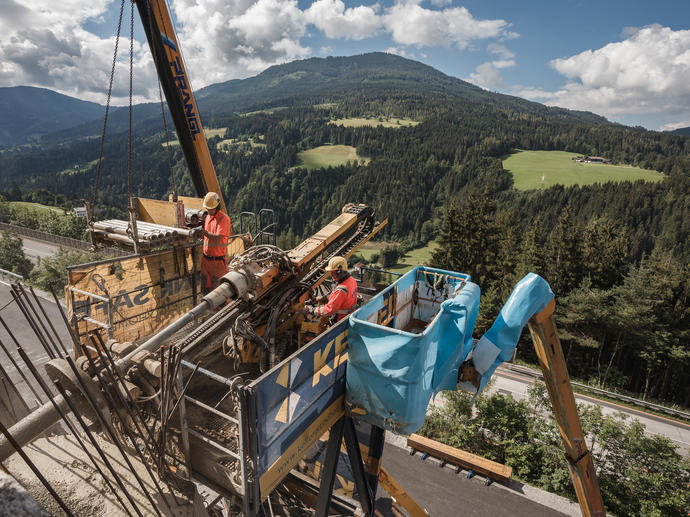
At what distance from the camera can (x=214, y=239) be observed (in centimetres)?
998

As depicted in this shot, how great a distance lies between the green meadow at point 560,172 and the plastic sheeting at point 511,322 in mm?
151485

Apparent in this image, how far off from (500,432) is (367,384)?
15075mm

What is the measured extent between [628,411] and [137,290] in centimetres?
3280

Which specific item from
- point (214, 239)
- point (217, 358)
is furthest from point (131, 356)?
point (214, 239)

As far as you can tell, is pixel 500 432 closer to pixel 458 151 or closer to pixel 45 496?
pixel 45 496

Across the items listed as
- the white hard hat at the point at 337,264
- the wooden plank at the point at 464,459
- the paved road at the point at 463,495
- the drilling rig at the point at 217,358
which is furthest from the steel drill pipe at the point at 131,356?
the wooden plank at the point at 464,459

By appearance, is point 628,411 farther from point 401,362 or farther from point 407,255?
point 407,255

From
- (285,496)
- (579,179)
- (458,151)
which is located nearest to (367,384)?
(285,496)

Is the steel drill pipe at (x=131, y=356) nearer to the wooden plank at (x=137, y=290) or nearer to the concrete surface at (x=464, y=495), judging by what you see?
the wooden plank at (x=137, y=290)

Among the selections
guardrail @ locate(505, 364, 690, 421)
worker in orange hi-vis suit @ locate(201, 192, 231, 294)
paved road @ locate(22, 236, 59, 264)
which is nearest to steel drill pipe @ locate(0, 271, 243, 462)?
worker in orange hi-vis suit @ locate(201, 192, 231, 294)

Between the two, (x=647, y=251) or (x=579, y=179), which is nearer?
(x=647, y=251)

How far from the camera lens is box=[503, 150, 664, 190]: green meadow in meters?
140

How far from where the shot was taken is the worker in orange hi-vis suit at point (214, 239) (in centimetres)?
990

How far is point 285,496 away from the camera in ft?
28.5
